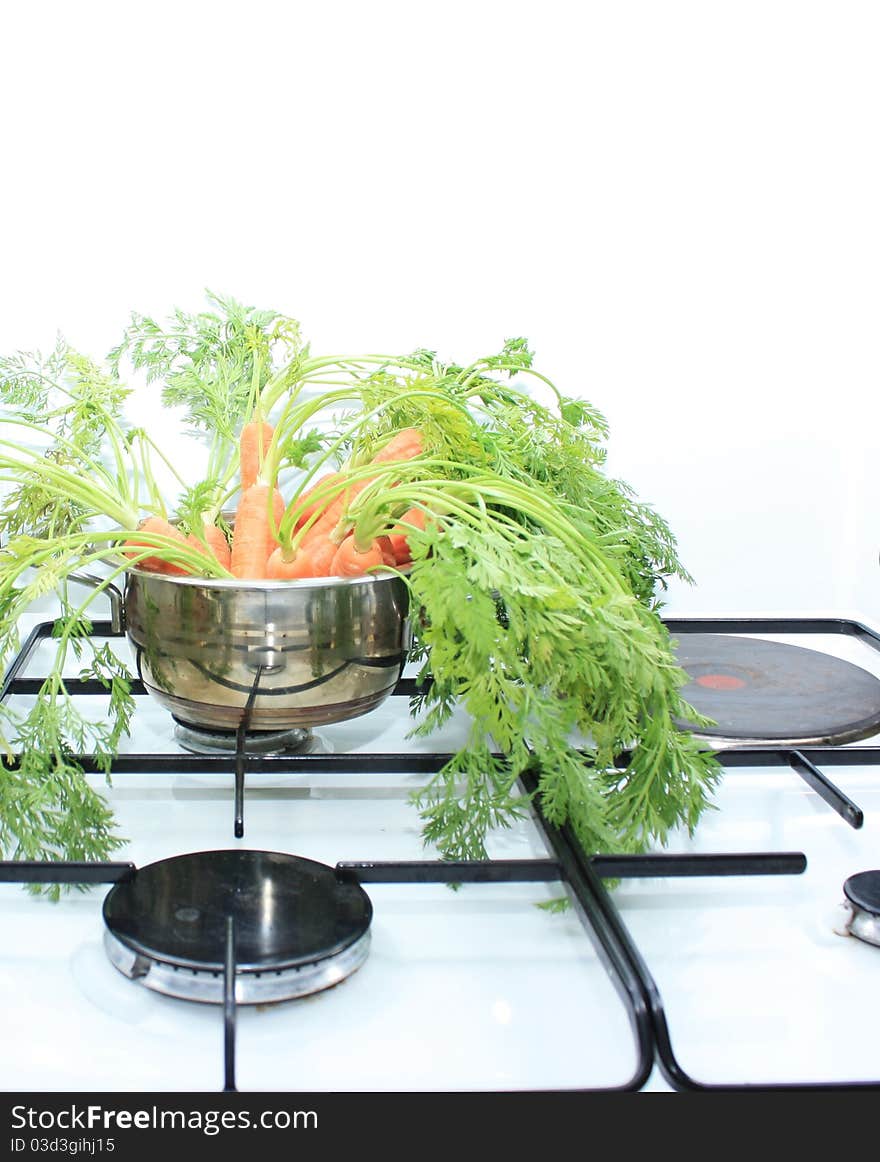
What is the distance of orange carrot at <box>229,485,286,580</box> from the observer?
→ 2.64 ft

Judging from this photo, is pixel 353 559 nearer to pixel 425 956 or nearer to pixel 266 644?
pixel 266 644

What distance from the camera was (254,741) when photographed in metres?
0.84

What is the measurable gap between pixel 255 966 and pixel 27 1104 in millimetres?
99

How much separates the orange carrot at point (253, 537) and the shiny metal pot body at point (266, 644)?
8cm

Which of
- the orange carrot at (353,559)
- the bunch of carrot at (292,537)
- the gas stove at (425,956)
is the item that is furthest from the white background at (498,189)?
the gas stove at (425,956)

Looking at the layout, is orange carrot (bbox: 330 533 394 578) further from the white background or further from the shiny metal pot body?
the white background

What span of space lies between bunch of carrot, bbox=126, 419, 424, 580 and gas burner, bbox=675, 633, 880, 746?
0.83 feet

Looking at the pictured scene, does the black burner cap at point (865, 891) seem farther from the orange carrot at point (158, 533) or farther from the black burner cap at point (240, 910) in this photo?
the orange carrot at point (158, 533)

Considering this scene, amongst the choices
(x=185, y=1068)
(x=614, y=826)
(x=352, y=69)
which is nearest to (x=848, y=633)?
(x=614, y=826)

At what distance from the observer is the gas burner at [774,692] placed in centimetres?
85

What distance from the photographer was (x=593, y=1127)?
43cm

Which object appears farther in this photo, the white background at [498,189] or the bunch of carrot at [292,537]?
the white background at [498,189]

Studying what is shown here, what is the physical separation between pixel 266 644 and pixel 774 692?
429mm

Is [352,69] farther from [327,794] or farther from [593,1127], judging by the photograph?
[593,1127]
